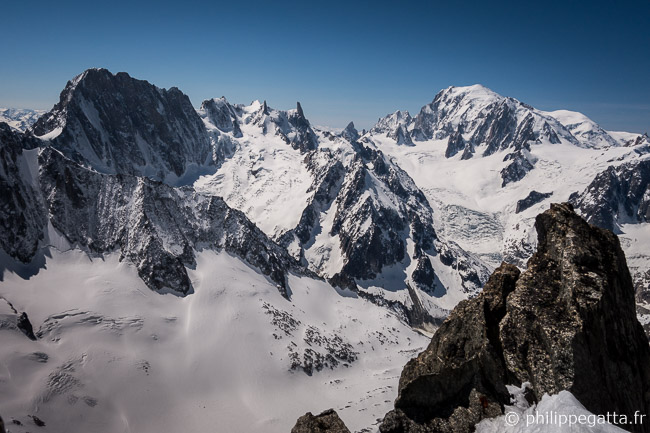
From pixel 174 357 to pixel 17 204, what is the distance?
53.6m

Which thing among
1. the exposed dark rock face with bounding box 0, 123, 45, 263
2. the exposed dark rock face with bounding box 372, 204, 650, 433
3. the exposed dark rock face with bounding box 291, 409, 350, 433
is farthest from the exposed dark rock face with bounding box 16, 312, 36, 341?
the exposed dark rock face with bounding box 372, 204, 650, 433

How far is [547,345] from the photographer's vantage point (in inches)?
824

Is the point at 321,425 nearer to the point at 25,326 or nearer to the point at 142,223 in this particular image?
the point at 25,326

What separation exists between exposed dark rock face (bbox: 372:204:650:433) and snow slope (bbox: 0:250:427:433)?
57967 millimetres

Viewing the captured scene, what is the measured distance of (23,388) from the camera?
61.0m

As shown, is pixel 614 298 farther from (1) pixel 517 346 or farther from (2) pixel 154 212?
(2) pixel 154 212

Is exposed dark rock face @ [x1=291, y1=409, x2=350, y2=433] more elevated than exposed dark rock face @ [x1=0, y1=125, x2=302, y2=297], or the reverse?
exposed dark rock face @ [x1=0, y1=125, x2=302, y2=297]

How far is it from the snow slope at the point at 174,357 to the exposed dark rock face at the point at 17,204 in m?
6.63

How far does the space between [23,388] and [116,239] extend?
48.5 meters

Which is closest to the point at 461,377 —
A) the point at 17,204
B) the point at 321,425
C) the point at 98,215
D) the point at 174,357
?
the point at 321,425

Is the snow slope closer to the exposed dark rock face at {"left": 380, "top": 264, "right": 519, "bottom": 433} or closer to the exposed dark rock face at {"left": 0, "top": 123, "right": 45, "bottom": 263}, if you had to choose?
the exposed dark rock face at {"left": 0, "top": 123, "right": 45, "bottom": 263}

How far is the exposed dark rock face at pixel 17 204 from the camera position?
84.6 m

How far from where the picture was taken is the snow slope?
217 ft

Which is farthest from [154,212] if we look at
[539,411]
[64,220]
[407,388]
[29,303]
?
[539,411]
